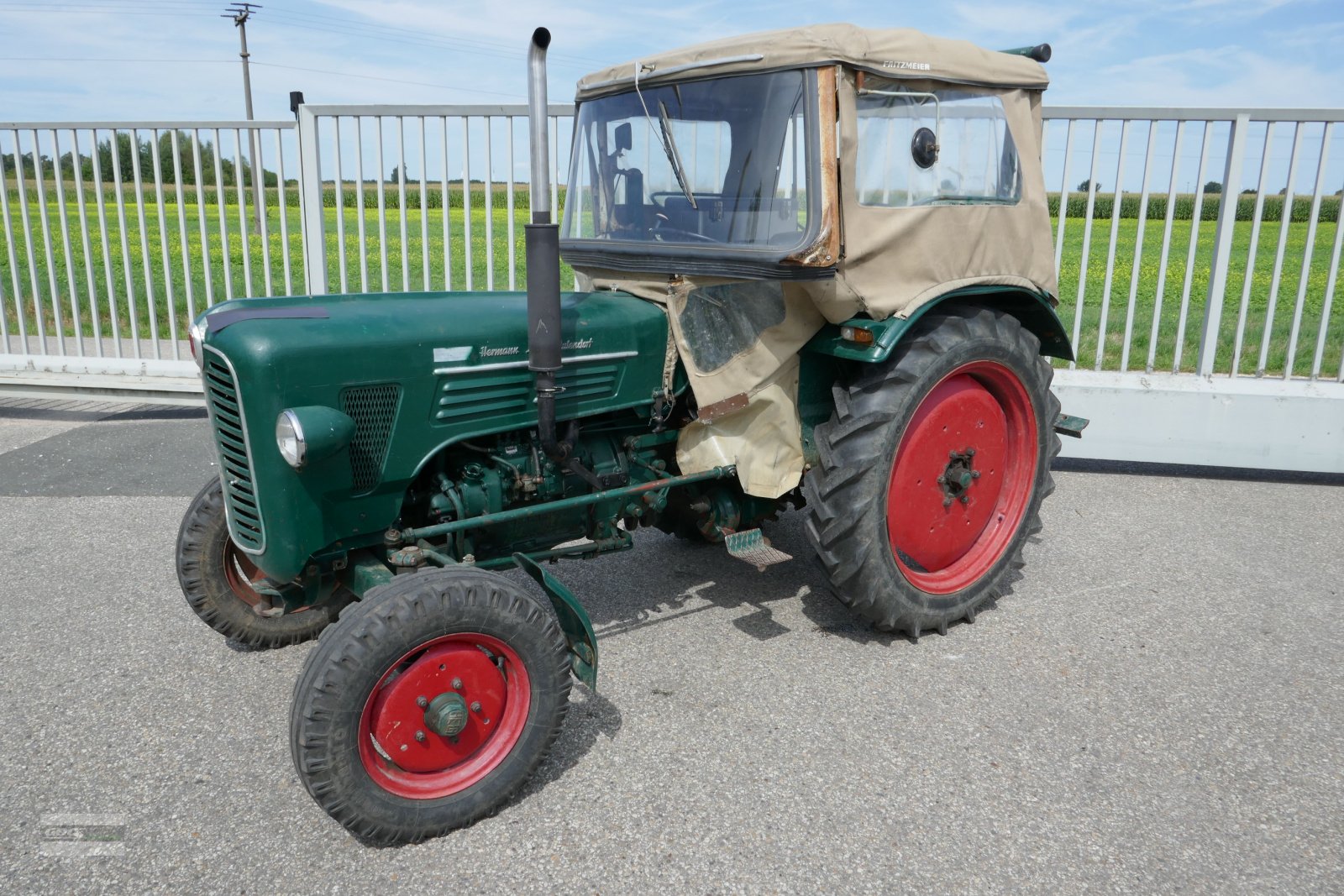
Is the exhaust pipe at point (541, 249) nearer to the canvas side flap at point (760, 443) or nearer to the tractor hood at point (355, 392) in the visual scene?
the tractor hood at point (355, 392)

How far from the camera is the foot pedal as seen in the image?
3568 mm

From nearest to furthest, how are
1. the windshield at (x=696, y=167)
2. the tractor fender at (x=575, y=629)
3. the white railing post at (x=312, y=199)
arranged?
the tractor fender at (x=575, y=629)
the windshield at (x=696, y=167)
the white railing post at (x=312, y=199)

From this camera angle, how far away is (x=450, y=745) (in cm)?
263

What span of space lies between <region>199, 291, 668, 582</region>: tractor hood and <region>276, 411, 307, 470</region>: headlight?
24mm

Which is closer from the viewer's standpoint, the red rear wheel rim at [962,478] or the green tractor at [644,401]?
the green tractor at [644,401]

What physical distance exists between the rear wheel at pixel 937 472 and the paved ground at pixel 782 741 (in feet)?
0.81

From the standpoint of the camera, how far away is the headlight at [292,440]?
2555 mm

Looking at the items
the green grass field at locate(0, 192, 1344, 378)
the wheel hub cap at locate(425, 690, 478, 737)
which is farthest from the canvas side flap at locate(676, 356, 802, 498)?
the green grass field at locate(0, 192, 1344, 378)

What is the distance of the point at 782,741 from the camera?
3.04 m

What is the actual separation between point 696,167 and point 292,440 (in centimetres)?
171

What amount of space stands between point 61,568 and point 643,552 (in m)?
2.62

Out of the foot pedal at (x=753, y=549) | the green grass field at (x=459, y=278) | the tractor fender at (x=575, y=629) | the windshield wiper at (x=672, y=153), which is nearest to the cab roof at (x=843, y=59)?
the windshield wiper at (x=672, y=153)

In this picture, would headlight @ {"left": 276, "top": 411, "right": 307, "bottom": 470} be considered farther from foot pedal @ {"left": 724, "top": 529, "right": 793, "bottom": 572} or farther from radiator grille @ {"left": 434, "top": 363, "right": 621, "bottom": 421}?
foot pedal @ {"left": 724, "top": 529, "right": 793, "bottom": 572}

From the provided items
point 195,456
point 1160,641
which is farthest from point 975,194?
point 195,456
